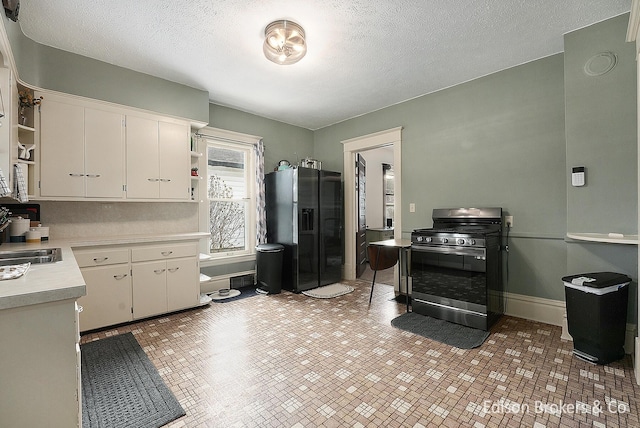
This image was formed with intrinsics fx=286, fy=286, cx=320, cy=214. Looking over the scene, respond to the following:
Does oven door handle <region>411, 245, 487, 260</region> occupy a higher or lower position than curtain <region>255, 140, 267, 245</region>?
lower

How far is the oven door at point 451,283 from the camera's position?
2.80 metres

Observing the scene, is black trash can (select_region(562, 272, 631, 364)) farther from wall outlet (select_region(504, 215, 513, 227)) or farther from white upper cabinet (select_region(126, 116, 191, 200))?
white upper cabinet (select_region(126, 116, 191, 200))

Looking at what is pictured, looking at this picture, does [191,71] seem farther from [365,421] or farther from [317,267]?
[365,421]

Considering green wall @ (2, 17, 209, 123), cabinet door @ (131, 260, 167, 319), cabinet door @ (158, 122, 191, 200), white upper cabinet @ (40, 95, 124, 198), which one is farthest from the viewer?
cabinet door @ (158, 122, 191, 200)

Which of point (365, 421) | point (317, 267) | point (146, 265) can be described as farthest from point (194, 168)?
point (365, 421)

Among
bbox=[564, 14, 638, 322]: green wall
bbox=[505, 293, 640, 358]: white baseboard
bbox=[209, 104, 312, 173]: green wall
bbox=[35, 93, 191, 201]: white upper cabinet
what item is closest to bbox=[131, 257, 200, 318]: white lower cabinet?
bbox=[35, 93, 191, 201]: white upper cabinet

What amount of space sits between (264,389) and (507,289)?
2.83 meters

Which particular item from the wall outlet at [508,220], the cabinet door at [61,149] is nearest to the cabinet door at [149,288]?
the cabinet door at [61,149]

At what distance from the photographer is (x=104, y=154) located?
2996mm

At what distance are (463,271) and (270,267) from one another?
248 centimetres

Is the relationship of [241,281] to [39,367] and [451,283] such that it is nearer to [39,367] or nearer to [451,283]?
[451,283]

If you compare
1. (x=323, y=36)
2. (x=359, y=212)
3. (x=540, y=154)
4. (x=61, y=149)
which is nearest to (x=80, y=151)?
(x=61, y=149)

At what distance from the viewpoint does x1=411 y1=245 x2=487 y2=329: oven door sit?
280cm

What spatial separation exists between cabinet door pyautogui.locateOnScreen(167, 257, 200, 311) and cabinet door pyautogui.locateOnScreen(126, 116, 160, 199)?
2.77 ft
